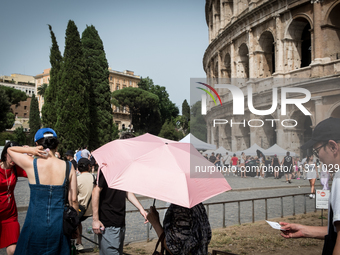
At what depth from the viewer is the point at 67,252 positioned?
2.61 meters

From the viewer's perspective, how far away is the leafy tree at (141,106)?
5678 centimetres

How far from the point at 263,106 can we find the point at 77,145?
14315 mm

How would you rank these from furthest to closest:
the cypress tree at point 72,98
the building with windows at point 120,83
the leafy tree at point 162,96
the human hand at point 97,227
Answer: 1. the building with windows at point 120,83
2. the leafy tree at point 162,96
3. the cypress tree at point 72,98
4. the human hand at point 97,227

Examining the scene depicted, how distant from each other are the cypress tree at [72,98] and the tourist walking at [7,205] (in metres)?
20.0

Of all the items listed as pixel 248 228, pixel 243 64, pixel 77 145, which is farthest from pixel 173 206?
pixel 77 145

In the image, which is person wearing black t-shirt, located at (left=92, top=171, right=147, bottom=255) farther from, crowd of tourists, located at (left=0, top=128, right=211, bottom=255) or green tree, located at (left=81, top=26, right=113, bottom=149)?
green tree, located at (left=81, top=26, right=113, bottom=149)

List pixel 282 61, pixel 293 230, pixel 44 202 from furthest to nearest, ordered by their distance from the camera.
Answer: pixel 282 61 < pixel 44 202 < pixel 293 230

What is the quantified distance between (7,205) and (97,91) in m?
25.7

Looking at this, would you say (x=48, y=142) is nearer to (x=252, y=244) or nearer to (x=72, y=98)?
(x=252, y=244)

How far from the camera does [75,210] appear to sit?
8.72ft

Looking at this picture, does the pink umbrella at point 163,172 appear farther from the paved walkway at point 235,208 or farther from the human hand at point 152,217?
the paved walkway at point 235,208

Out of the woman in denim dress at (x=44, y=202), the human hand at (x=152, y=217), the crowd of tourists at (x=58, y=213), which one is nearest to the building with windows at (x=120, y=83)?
the crowd of tourists at (x=58, y=213)

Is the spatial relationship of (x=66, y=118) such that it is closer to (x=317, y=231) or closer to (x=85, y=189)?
(x=85, y=189)

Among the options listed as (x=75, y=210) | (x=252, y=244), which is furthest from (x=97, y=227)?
(x=252, y=244)
